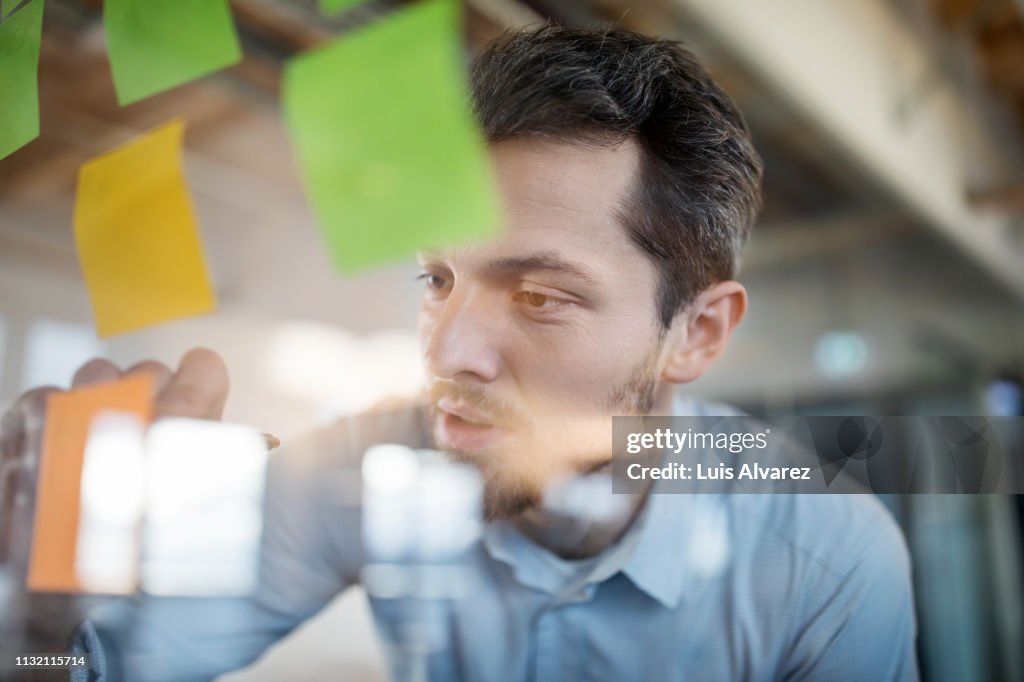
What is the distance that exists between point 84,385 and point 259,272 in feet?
0.51

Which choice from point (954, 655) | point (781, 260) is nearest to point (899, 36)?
point (781, 260)

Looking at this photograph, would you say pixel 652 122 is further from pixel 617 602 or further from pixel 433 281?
pixel 617 602

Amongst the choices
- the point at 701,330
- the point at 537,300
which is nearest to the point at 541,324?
the point at 537,300

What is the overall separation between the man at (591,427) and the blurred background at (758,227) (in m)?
0.04

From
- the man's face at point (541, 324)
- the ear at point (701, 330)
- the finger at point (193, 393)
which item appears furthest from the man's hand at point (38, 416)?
the ear at point (701, 330)

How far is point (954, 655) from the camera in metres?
0.53

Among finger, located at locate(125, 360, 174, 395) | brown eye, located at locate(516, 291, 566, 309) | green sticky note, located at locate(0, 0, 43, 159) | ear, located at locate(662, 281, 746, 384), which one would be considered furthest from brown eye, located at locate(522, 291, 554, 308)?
green sticky note, located at locate(0, 0, 43, 159)

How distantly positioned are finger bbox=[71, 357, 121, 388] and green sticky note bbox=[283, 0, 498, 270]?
233 millimetres

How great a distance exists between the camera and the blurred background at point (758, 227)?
1.71ft

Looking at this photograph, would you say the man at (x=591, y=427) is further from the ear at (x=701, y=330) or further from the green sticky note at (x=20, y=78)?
the green sticky note at (x=20, y=78)

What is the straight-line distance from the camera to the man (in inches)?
16.1

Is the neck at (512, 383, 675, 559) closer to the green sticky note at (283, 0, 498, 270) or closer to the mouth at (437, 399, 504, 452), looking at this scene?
the mouth at (437, 399, 504, 452)

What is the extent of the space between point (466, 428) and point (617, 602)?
192mm

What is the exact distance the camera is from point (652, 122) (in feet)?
1.50
